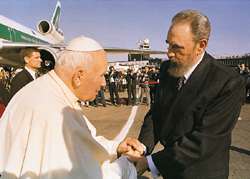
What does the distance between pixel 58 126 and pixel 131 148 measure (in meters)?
0.79

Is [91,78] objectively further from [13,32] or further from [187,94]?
[13,32]

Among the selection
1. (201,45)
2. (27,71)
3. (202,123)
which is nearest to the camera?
(202,123)

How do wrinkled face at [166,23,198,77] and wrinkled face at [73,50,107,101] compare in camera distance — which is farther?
wrinkled face at [166,23,198,77]

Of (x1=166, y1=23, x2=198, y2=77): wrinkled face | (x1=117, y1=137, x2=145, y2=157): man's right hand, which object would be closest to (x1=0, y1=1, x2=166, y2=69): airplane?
(x1=117, y1=137, x2=145, y2=157): man's right hand

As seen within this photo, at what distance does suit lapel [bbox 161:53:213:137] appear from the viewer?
270cm

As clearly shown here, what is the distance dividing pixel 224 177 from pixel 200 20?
1.04m

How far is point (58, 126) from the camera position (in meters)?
2.28

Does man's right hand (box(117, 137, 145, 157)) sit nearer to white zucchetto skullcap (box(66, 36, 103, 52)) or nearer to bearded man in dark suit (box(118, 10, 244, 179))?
bearded man in dark suit (box(118, 10, 244, 179))

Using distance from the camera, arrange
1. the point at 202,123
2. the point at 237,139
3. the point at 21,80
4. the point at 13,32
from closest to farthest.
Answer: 1. the point at 202,123
2. the point at 21,80
3. the point at 237,139
4. the point at 13,32

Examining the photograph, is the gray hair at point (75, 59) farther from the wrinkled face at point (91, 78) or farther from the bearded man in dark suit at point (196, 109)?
the bearded man in dark suit at point (196, 109)

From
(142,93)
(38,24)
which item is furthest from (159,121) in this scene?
(38,24)

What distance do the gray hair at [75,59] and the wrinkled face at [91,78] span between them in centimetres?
3

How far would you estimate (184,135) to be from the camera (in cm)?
266

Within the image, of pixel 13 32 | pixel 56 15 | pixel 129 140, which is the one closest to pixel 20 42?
pixel 13 32
